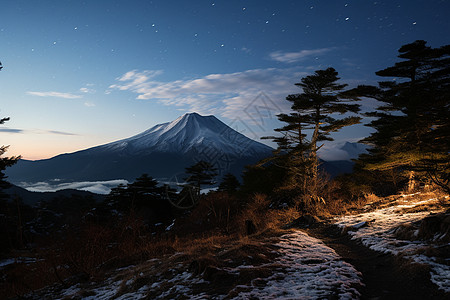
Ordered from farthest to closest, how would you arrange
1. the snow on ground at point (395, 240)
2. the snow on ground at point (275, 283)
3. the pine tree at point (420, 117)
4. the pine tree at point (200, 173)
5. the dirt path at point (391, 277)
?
1. the pine tree at point (200, 173)
2. the pine tree at point (420, 117)
3. the snow on ground at point (395, 240)
4. the snow on ground at point (275, 283)
5. the dirt path at point (391, 277)

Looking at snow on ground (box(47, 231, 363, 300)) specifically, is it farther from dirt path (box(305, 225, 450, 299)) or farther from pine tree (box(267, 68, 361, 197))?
pine tree (box(267, 68, 361, 197))

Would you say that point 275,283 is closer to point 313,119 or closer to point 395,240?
point 395,240

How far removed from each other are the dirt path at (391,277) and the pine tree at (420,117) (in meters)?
6.62

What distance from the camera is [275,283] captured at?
5047mm

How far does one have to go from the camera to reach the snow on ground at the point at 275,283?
459 cm

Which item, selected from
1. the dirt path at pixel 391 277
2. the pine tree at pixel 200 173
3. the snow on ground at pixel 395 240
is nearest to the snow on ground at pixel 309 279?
the dirt path at pixel 391 277

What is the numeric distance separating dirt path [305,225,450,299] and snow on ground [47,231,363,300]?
0.28 meters

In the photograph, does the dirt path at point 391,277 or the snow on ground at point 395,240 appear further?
the snow on ground at point 395,240

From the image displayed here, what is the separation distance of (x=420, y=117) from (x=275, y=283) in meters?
14.0

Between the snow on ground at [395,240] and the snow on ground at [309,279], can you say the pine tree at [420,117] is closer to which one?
the snow on ground at [395,240]

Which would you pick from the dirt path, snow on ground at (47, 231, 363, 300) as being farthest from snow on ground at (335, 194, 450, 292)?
snow on ground at (47, 231, 363, 300)

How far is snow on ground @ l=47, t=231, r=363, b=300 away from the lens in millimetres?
4586

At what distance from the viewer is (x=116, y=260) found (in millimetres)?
9547

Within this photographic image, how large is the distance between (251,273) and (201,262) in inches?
51.6
